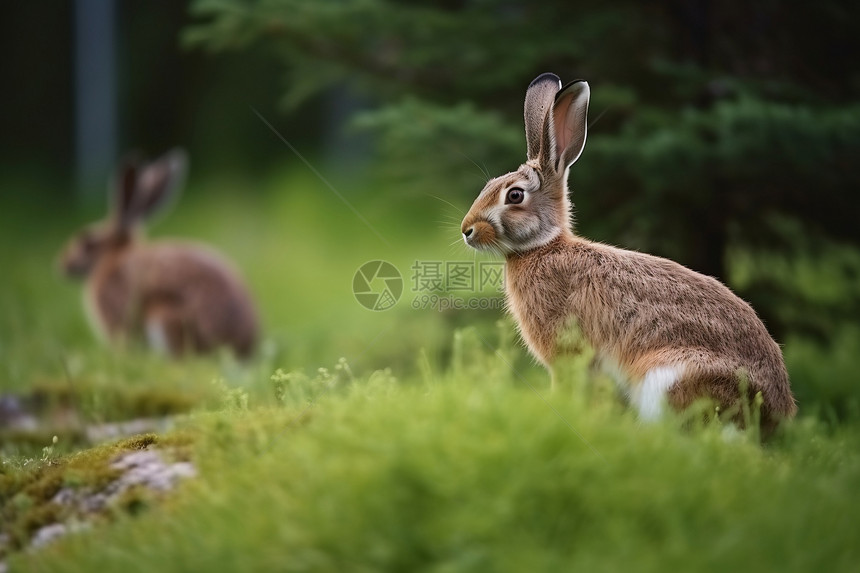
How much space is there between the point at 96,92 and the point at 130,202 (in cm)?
764

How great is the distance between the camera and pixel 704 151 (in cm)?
507

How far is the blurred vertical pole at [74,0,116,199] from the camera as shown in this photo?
1446 cm

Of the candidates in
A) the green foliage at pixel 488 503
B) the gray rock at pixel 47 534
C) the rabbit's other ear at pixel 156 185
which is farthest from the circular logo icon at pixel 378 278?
the rabbit's other ear at pixel 156 185

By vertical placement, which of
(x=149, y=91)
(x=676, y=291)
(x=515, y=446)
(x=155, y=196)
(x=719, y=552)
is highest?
(x=149, y=91)

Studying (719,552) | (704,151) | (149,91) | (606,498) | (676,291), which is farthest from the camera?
(149,91)

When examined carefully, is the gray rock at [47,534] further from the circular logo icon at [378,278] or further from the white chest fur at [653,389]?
the white chest fur at [653,389]

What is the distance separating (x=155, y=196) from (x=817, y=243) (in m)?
5.53

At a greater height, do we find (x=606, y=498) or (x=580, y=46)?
(x=580, y=46)

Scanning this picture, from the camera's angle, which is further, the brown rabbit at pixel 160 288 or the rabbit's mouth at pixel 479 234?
the brown rabbit at pixel 160 288

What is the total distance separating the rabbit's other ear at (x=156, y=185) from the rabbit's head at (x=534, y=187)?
494 cm

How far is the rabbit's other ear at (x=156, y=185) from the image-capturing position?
794cm

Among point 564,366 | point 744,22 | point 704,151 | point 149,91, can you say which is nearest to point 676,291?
point 564,366

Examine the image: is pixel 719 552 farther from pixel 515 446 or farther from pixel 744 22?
pixel 744 22

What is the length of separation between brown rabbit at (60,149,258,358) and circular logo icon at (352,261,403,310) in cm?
347
